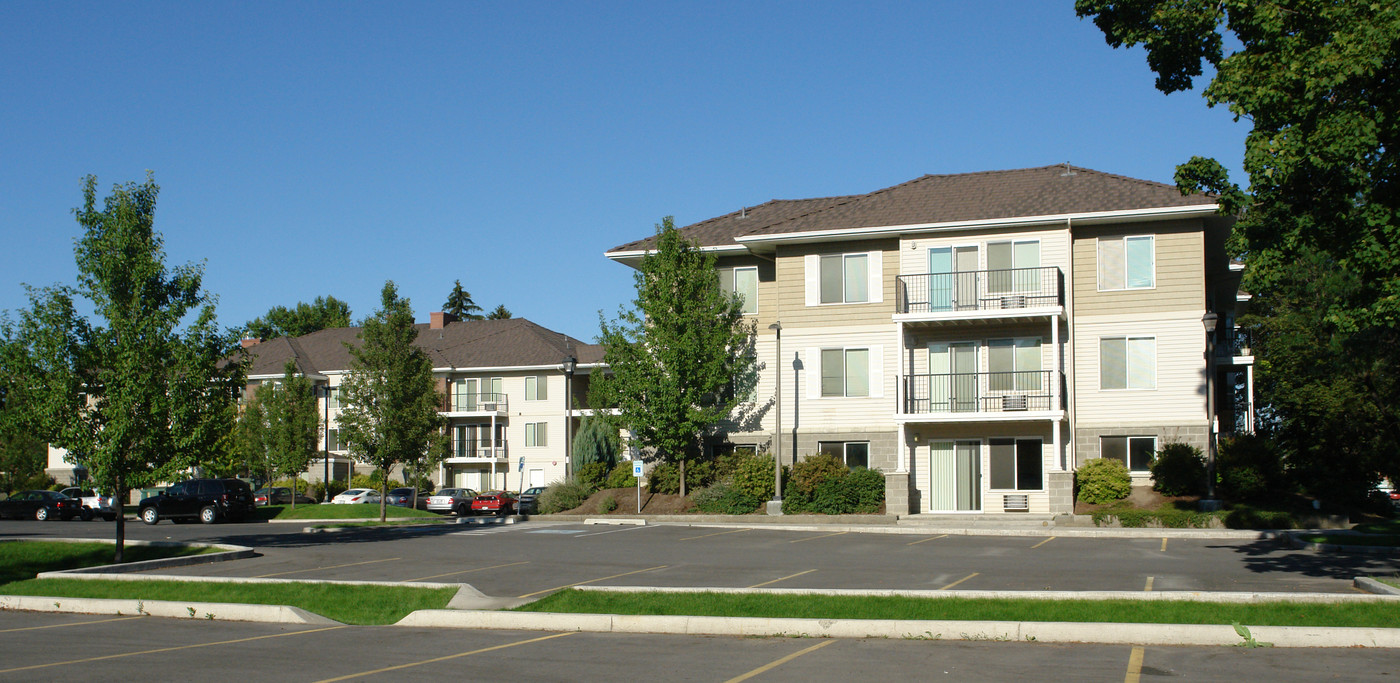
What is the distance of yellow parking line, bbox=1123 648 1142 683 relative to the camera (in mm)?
9123

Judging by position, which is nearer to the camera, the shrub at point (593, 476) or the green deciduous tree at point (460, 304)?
the shrub at point (593, 476)

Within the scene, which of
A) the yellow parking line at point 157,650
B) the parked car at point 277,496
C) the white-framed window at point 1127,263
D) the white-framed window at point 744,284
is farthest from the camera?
the parked car at point 277,496

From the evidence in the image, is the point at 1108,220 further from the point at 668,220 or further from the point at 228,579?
the point at 228,579

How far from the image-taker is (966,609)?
12617 mm

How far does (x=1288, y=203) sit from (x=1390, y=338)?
799 inches

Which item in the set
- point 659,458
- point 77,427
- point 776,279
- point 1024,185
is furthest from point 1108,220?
point 77,427

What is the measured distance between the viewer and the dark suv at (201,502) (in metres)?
38.3

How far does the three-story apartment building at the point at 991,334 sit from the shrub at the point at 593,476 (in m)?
5.25

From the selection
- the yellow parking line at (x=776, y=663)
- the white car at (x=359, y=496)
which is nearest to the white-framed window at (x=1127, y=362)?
the yellow parking line at (x=776, y=663)

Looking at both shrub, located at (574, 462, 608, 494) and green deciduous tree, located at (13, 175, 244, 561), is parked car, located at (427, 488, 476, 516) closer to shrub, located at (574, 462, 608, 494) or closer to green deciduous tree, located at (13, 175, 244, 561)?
shrub, located at (574, 462, 608, 494)

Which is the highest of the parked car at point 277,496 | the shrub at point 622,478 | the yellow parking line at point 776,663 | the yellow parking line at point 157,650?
the shrub at point 622,478

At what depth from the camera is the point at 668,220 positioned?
3438 centimetres

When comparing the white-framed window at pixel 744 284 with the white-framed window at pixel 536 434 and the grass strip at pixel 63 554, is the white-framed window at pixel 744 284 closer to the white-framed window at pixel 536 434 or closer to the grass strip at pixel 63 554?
the grass strip at pixel 63 554

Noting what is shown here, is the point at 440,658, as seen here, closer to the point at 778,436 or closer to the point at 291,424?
the point at 778,436
